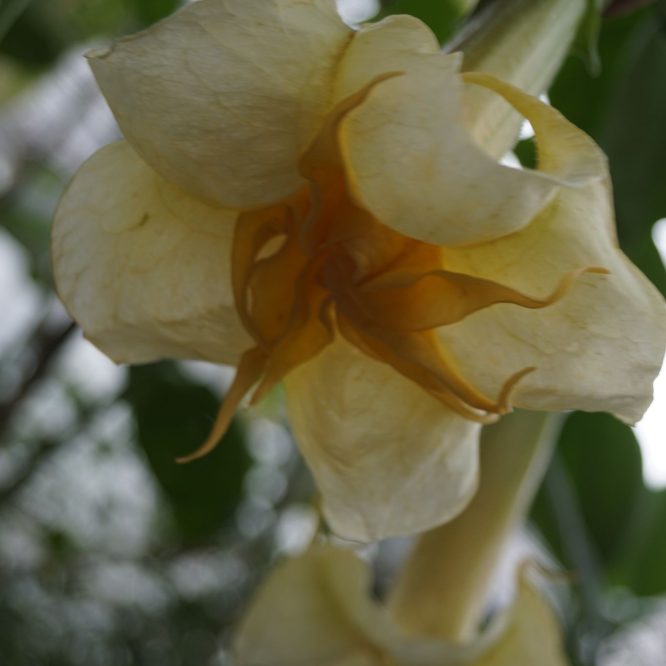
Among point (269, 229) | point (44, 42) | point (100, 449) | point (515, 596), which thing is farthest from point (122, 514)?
point (269, 229)

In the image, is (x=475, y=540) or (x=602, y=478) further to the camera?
(x=602, y=478)

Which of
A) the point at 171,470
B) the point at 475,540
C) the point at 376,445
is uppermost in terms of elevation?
the point at 376,445

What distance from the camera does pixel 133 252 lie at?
0.78 feet

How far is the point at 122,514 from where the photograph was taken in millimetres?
940

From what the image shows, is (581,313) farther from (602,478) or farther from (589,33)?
(602,478)

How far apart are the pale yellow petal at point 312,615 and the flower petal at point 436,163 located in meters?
0.18

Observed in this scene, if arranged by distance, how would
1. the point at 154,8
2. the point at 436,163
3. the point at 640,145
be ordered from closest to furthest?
the point at 436,163
the point at 640,145
the point at 154,8

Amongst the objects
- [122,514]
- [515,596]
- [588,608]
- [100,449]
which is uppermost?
[515,596]

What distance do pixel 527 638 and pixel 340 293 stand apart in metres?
0.18

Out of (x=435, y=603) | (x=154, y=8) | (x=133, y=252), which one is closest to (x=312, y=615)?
(x=435, y=603)

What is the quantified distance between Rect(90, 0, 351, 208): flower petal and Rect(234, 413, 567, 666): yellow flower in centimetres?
16

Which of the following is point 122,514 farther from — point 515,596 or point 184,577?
point 515,596

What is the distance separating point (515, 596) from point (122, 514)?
64cm

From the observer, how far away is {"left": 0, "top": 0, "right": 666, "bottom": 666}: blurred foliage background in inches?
14.7
